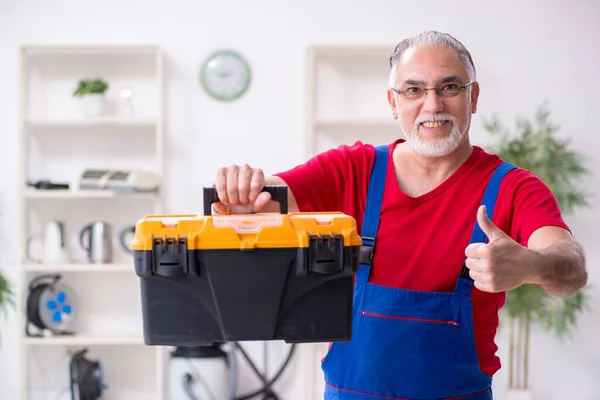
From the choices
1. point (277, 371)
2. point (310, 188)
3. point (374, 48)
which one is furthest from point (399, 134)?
point (310, 188)

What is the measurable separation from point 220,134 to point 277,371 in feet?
4.58

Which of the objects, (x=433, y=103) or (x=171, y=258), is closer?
(x=171, y=258)

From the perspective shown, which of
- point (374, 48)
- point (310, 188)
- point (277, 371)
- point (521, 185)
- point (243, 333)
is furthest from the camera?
point (277, 371)

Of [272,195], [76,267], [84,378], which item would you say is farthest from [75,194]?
[272,195]

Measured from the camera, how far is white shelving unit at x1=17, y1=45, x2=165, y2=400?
4.77m

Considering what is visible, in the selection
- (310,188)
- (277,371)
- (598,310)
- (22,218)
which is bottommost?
(277,371)

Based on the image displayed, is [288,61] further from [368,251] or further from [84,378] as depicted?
[368,251]

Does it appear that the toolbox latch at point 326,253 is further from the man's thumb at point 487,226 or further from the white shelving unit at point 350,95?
the white shelving unit at point 350,95

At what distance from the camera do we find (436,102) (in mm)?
1691

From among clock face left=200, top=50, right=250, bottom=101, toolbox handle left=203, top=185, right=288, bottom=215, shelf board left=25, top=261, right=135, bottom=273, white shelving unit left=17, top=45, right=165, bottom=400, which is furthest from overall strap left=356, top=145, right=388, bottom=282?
white shelving unit left=17, top=45, right=165, bottom=400

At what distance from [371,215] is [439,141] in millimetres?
205

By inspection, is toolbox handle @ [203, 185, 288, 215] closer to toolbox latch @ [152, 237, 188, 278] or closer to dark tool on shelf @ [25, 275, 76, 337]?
toolbox latch @ [152, 237, 188, 278]

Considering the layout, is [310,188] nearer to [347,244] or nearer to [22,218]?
[347,244]

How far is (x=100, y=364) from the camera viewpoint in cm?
471
